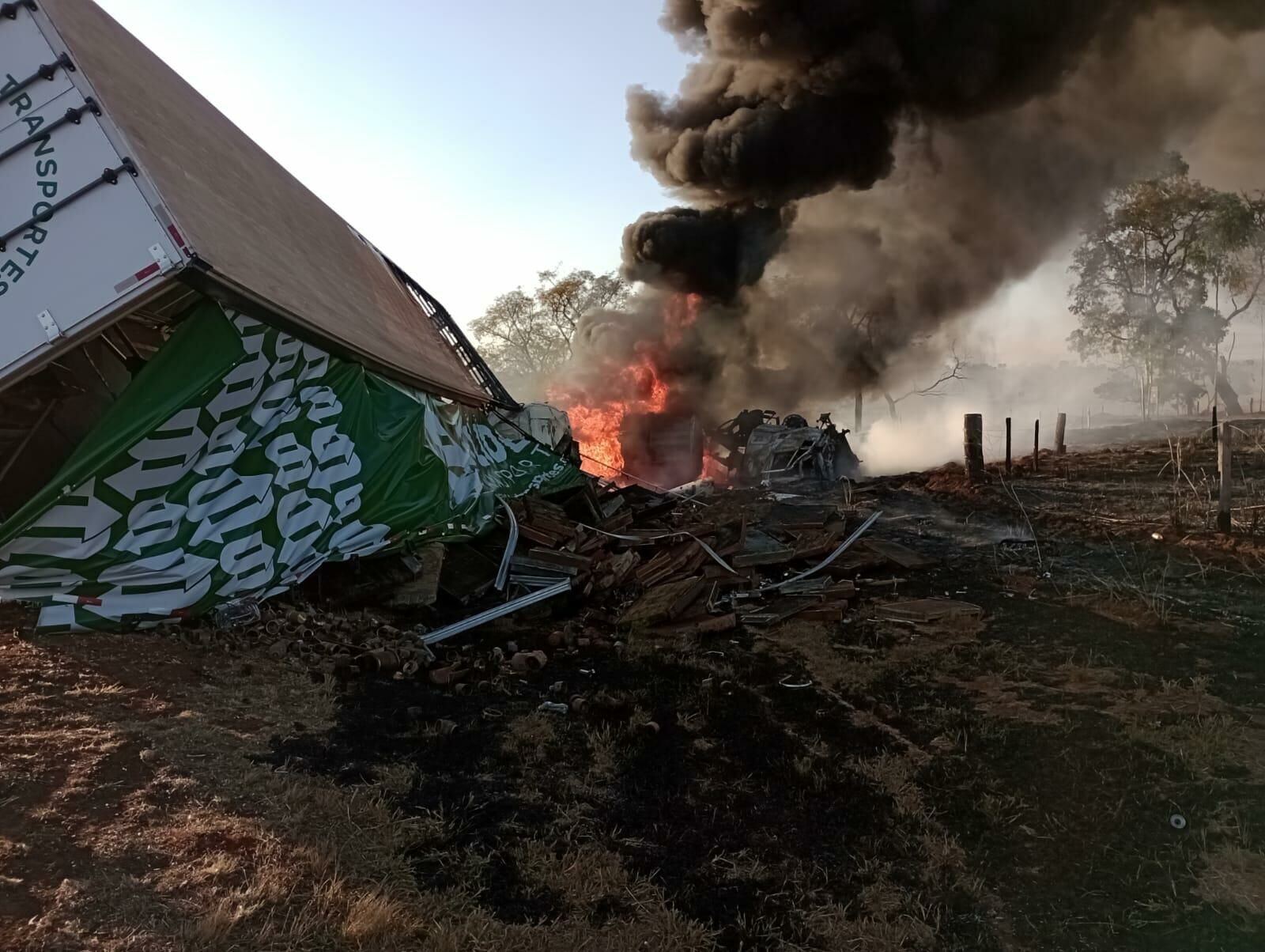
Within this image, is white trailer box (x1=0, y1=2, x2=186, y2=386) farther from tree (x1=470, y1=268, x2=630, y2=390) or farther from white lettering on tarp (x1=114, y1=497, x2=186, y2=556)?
tree (x1=470, y1=268, x2=630, y2=390)

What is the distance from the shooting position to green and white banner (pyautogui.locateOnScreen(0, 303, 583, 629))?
524cm

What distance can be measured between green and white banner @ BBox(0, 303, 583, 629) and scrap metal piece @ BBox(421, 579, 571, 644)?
86 cm

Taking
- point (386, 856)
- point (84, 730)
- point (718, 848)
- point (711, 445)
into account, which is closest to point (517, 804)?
point (386, 856)

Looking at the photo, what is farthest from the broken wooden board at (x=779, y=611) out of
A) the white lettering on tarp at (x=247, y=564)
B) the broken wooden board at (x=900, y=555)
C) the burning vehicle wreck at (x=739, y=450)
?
the burning vehicle wreck at (x=739, y=450)

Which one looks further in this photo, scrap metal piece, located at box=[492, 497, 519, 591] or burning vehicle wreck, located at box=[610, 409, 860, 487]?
burning vehicle wreck, located at box=[610, 409, 860, 487]

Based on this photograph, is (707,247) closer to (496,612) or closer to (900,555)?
(900,555)

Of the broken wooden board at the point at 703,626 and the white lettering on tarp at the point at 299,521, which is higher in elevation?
the white lettering on tarp at the point at 299,521

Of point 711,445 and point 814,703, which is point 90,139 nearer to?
point 814,703

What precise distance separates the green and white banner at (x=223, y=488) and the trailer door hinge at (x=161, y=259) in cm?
49

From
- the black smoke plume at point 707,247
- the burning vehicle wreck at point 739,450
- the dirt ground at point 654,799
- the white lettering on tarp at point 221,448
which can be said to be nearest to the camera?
the dirt ground at point 654,799

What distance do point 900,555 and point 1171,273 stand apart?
123 feet

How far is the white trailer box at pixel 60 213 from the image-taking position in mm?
5371

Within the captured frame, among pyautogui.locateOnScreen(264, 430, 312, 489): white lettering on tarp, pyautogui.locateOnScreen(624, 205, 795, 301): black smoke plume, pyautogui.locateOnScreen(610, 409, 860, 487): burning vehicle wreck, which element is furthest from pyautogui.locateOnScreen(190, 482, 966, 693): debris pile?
pyautogui.locateOnScreen(624, 205, 795, 301): black smoke plume

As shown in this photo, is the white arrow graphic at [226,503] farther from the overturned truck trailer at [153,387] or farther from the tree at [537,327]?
the tree at [537,327]
